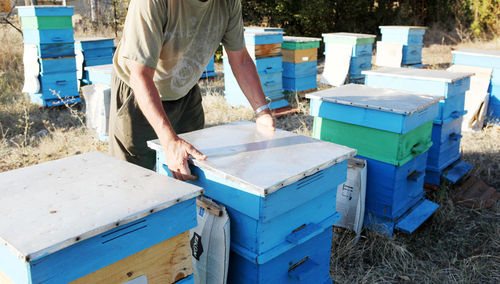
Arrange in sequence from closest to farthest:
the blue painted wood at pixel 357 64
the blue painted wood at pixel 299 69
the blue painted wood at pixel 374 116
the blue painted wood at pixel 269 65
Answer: the blue painted wood at pixel 374 116 → the blue painted wood at pixel 269 65 → the blue painted wood at pixel 299 69 → the blue painted wood at pixel 357 64

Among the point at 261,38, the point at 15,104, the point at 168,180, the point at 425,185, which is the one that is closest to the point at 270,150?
the point at 168,180

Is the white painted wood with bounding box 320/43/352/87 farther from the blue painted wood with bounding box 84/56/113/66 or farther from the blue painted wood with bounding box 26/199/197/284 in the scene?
the blue painted wood with bounding box 26/199/197/284

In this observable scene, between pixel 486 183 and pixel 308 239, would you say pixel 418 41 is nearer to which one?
pixel 486 183

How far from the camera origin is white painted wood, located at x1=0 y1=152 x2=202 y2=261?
3.05 ft

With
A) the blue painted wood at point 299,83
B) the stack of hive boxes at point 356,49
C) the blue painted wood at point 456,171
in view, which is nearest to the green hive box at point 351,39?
the stack of hive boxes at point 356,49

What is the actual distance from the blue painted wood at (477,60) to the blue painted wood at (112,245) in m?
4.13

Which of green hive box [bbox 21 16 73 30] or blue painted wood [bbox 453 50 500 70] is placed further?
green hive box [bbox 21 16 73 30]

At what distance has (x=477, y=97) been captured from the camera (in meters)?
4.39

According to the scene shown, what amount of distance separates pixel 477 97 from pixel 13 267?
4578mm

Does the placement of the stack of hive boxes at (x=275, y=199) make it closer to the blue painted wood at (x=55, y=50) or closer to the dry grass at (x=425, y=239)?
the dry grass at (x=425, y=239)

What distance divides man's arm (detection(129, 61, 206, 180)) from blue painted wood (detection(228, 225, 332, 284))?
36 centimetres

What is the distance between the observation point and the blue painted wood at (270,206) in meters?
1.33

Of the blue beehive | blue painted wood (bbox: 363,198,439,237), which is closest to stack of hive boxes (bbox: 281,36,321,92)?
the blue beehive

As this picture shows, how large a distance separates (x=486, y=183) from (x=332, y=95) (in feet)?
5.98
